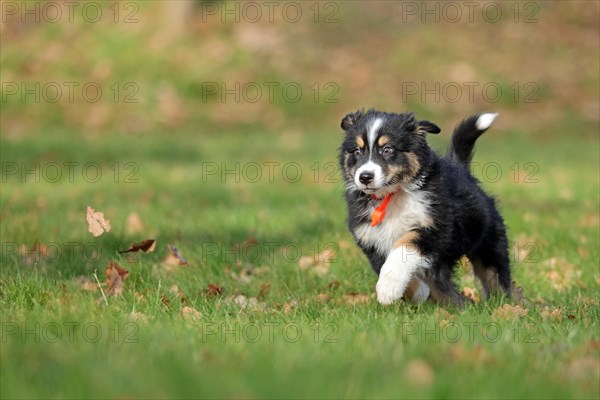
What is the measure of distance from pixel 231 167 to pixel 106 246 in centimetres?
535

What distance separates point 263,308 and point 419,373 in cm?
203

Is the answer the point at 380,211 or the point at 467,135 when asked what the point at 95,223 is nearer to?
the point at 380,211

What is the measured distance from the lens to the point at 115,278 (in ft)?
17.4

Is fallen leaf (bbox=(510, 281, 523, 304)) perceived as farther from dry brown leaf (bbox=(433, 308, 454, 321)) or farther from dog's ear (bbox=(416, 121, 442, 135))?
dog's ear (bbox=(416, 121, 442, 135))

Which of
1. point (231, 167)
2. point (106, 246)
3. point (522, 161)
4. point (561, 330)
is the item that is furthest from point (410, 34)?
point (561, 330)

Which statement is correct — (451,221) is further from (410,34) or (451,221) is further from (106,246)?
(410,34)

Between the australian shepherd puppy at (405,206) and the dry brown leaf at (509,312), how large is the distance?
0.52m

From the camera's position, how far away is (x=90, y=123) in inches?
597

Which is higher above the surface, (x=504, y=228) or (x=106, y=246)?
(x=504, y=228)

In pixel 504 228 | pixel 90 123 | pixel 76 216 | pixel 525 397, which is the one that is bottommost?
pixel 90 123

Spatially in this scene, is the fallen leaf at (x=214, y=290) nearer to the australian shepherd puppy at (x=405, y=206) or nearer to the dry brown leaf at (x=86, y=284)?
the dry brown leaf at (x=86, y=284)

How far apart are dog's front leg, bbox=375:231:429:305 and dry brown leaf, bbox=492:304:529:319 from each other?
492 millimetres

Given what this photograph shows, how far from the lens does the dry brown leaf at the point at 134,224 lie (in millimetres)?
7300

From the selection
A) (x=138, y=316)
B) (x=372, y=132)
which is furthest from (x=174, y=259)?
(x=138, y=316)
